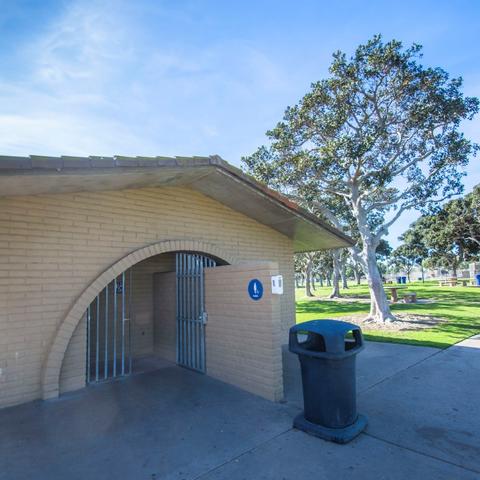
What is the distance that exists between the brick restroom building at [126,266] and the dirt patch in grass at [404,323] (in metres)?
6.01

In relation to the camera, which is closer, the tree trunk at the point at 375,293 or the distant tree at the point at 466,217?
the tree trunk at the point at 375,293

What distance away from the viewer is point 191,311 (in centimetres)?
708

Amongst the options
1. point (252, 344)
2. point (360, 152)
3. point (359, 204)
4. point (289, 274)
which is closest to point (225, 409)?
point (252, 344)

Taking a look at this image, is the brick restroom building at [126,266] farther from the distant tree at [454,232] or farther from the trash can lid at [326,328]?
the distant tree at [454,232]

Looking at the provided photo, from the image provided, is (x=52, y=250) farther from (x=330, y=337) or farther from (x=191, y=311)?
(x=330, y=337)

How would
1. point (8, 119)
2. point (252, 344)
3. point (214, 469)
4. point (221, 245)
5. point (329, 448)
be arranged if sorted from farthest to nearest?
point (221, 245)
point (8, 119)
point (252, 344)
point (329, 448)
point (214, 469)

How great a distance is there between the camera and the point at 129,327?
27.0ft

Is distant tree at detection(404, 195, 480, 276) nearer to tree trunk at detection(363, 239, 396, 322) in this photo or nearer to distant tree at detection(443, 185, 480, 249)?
distant tree at detection(443, 185, 480, 249)

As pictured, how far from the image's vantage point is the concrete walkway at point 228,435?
3.32 metres

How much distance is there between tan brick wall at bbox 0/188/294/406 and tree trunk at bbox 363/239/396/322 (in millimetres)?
8833

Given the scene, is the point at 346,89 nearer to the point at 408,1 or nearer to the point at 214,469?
the point at 408,1

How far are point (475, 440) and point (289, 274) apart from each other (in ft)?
20.9

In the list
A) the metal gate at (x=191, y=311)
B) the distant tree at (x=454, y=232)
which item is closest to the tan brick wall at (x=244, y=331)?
the metal gate at (x=191, y=311)

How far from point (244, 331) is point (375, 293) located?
29.4ft
